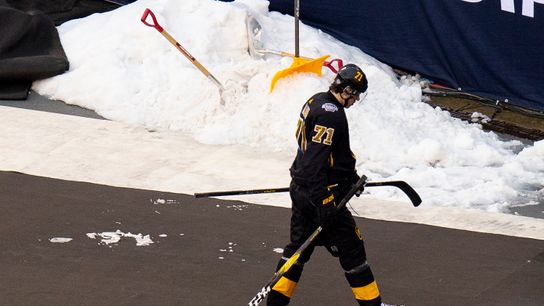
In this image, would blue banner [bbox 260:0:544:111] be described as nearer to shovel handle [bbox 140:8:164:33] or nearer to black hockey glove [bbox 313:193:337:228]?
shovel handle [bbox 140:8:164:33]

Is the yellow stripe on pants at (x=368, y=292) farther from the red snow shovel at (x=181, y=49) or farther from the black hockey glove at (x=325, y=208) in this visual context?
the red snow shovel at (x=181, y=49)

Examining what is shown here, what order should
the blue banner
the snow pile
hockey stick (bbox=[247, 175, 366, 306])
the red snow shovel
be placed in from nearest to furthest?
hockey stick (bbox=[247, 175, 366, 306])
the snow pile
the red snow shovel
the blue banner

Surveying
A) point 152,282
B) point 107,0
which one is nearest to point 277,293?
point 152,282

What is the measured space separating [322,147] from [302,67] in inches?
205

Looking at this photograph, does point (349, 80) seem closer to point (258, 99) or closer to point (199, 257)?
point (199, 257)

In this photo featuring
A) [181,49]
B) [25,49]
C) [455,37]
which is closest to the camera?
[181,49]

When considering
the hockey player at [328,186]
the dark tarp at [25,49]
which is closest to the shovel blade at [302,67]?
the dark tarp at [25,49]

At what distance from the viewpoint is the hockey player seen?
694 centimetres

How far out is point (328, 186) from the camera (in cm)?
712

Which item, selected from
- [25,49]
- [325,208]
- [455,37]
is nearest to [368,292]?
[325,208]

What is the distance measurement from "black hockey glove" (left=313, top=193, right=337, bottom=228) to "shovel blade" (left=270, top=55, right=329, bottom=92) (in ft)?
16.5

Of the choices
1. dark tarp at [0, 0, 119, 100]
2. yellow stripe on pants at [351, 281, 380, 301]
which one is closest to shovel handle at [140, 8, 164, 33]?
dark tarp at [0, 0, 119, 100]

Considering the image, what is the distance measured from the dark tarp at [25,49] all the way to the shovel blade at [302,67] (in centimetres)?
277

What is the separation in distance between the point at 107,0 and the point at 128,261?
6.85 metres
